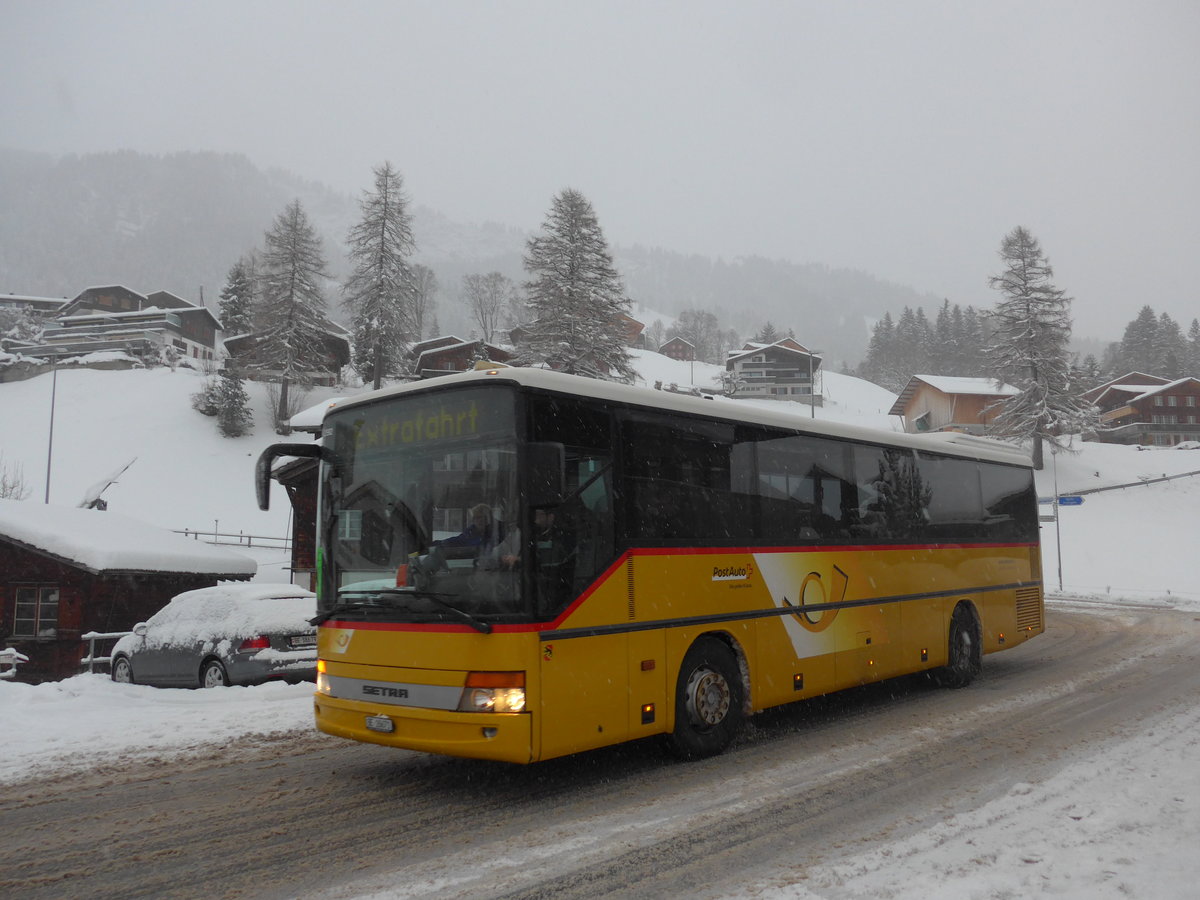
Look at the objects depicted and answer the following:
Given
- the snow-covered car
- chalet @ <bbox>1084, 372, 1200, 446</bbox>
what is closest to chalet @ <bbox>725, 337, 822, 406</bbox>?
chalet @ <bbox>1084, 372, 1200, 446</bbox>

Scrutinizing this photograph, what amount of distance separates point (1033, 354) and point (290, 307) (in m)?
51.7

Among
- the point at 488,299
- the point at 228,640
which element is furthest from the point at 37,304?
the point at 228,640

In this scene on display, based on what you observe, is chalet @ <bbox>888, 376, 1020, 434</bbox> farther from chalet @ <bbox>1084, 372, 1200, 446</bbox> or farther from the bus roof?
the bus roof

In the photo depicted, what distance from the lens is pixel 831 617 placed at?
9.49m

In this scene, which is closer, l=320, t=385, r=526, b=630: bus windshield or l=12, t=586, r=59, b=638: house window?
l=320, t=385, r=526, b=630: bus windshield

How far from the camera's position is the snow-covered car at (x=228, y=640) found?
12359mm

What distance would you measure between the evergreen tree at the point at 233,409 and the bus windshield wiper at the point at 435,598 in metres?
57.2

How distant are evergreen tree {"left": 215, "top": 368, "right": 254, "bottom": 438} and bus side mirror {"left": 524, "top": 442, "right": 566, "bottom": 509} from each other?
191ft

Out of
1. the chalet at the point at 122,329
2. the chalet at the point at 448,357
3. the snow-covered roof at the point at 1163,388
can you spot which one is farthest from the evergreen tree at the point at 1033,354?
the chalet at the point at 122,329

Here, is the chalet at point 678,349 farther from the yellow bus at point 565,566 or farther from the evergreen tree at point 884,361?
the yellow bus at point 565,566

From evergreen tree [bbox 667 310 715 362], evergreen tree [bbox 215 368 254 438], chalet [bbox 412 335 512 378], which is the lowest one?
evergreen tree [bbox 215 368 254 438]

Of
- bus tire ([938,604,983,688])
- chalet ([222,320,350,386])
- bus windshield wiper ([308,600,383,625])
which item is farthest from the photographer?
chalet ([222,320,350,386])

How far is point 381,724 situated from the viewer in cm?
663

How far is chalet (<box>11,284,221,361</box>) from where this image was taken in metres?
87.8
